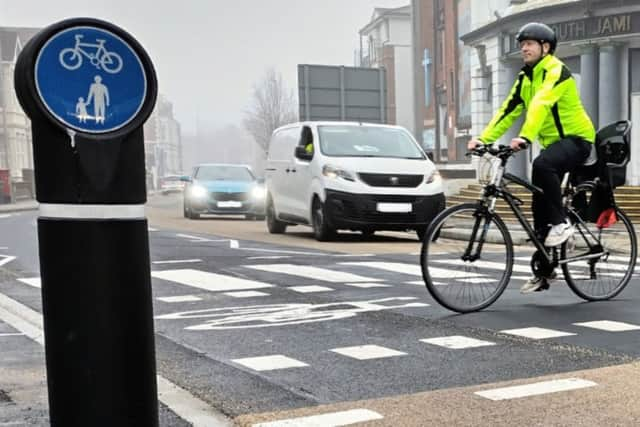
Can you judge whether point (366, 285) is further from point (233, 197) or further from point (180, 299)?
point (233, 197)

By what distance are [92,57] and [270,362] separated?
95.8 inches

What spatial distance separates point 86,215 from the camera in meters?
2.10

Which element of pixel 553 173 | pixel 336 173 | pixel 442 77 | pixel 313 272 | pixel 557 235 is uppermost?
pixel 442 77

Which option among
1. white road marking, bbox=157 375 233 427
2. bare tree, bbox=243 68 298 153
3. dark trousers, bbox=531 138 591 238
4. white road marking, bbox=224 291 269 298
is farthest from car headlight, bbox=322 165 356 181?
bare tree, bbox=243 68 298 153

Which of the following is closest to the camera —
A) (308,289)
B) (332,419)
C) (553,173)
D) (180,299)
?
(332,419)

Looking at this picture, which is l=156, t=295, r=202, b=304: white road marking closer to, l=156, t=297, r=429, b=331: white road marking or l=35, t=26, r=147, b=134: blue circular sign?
l=156, t=297, r=429, b=331: white road marking

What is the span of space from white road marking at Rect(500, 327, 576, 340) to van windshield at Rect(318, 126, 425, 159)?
807 cm

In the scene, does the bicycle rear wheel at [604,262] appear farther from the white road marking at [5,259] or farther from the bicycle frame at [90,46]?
the white road marking at [5,259]

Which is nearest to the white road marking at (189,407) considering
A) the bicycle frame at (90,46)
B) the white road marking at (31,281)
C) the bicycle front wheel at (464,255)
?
the bicycle frame at (90,46)

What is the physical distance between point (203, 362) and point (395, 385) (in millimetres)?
1130

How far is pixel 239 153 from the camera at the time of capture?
159 m

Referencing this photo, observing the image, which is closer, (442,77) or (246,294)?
(246,294)

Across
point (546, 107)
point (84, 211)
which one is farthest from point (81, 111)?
point (546, 107)

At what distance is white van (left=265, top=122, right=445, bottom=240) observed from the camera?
40.1 feet
